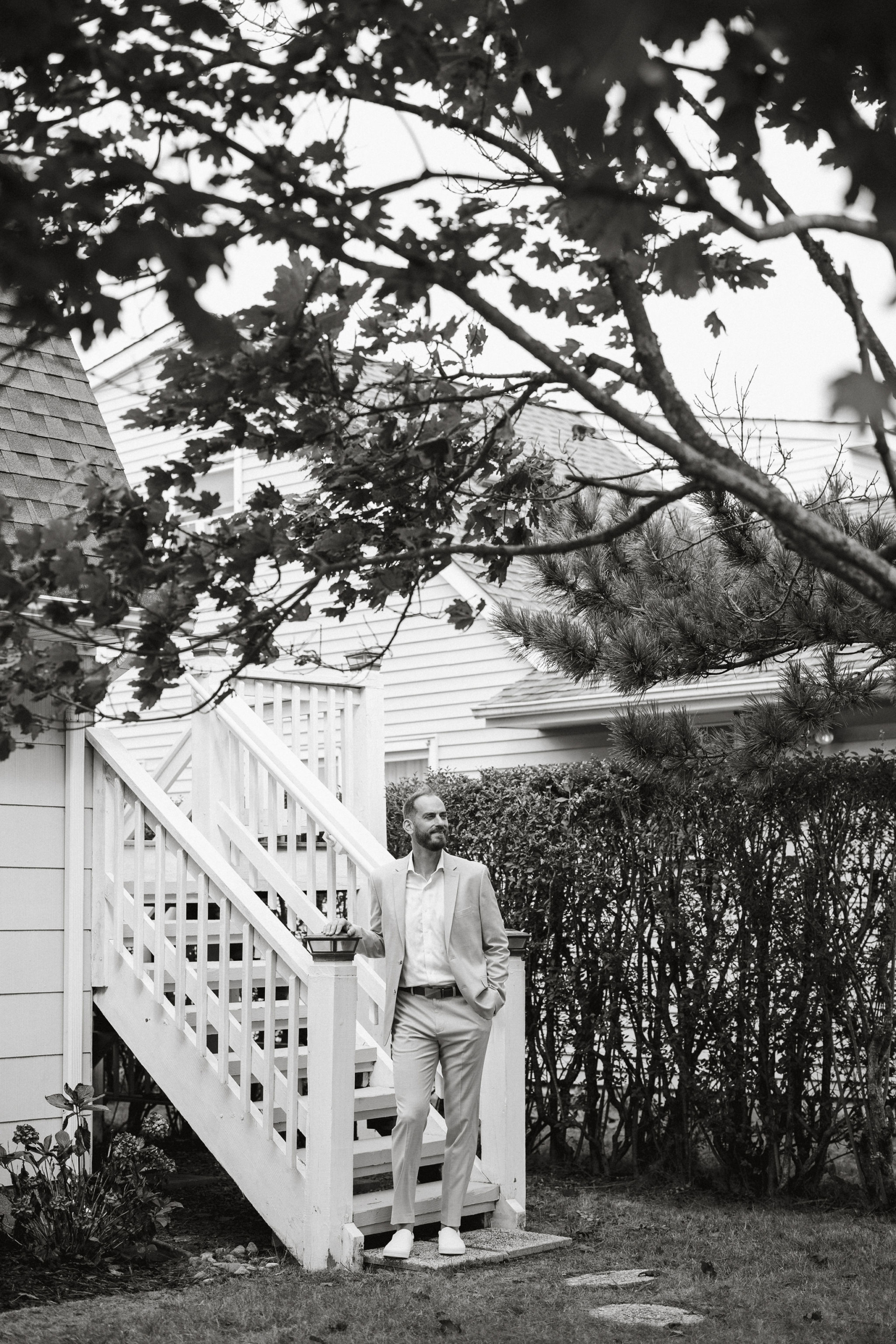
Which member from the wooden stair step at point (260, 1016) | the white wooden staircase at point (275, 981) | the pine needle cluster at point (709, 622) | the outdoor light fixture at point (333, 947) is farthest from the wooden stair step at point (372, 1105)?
the pine needle cluster at point (709, 622)

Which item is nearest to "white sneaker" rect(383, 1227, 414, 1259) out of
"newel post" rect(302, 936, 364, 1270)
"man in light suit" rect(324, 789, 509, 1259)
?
"man in light suit" rect(324, 789, 509, 1259)

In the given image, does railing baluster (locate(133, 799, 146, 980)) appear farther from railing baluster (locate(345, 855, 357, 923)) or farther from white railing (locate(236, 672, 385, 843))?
white railing (locate(236, 672, 385, 843))

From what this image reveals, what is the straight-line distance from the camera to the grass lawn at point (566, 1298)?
549cm

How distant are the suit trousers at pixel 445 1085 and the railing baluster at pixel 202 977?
1.05 metres

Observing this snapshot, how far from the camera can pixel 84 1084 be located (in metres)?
7.39

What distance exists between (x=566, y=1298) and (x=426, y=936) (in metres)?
1.70

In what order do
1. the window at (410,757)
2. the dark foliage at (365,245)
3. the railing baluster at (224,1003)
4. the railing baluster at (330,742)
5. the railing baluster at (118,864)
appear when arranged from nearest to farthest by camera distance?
the dark foliage at (365,245)
the railing baluster at (224,1003)
the railing baluster at (118,864)
the railing baluster at (330,742)
the window at (410,757)

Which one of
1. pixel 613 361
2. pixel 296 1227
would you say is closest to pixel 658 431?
pixel 613 361

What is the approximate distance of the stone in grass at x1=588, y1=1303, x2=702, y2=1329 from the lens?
225 inches

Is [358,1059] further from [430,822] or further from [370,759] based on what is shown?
[370,759]

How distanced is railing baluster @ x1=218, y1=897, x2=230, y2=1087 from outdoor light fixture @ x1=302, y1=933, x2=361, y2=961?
667 millimetres

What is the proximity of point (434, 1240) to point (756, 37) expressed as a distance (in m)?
6.05

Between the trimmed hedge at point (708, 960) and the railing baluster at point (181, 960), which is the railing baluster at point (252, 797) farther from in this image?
the trimmed hedge at point (708, 960)

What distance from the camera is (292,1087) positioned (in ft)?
22.3
